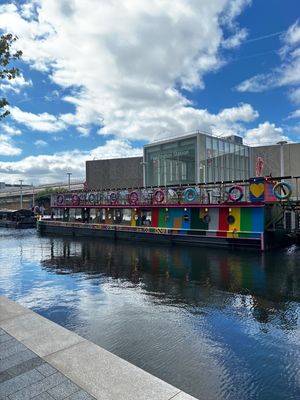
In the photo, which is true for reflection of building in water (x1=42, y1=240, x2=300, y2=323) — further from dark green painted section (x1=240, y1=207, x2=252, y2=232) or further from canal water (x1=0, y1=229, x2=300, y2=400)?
dark green painted section (x1=240, y1=207, x2=252, y2=232)

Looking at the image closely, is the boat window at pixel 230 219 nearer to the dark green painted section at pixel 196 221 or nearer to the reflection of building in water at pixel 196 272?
the dark green painted section at pixel 196 221

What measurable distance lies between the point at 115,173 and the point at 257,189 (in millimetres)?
42706

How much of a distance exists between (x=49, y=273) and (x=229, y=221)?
11166 mm

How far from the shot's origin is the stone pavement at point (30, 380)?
3738 millimetres

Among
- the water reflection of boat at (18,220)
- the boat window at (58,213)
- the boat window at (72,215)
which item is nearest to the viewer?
the boat window at (72,215)

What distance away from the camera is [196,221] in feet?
68.2

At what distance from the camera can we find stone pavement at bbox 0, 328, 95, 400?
3738mm

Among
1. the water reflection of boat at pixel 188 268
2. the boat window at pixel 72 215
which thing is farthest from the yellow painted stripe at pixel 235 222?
the boat window at pixel 72 215

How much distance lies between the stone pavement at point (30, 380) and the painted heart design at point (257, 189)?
52.1 ft

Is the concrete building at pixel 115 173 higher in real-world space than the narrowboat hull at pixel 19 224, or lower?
higher

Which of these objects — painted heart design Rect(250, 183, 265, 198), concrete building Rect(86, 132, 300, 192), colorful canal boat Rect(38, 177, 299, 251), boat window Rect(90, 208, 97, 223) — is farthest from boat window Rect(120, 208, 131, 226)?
painted heart design Rect(250, 183, 265, 198)

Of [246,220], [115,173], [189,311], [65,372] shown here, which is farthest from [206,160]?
[65,372]

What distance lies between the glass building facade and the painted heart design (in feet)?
45.1

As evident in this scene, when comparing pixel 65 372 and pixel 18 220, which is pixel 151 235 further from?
pixel 18 220
